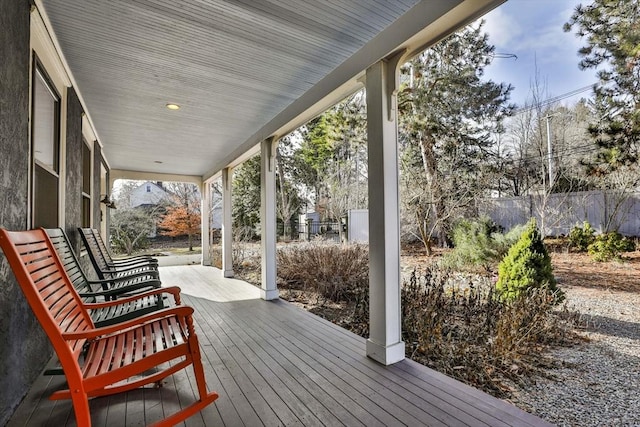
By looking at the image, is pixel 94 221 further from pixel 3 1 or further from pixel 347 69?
pixel 347 69

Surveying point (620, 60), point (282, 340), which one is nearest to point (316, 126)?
point (620, 60)

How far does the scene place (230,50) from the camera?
8.98 ft

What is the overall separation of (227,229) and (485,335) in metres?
5.54

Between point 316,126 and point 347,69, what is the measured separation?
897cm

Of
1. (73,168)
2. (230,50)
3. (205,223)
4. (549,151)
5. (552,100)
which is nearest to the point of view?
(230,50)

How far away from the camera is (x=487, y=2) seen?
187 cm

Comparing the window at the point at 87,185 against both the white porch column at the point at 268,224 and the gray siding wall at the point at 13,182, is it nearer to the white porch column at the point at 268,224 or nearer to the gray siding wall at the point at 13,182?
the white porch column at the point at 268,224

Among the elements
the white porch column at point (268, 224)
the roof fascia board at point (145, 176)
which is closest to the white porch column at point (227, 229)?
the roof fascia board at point (145, 176)

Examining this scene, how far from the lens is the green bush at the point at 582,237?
4.29m

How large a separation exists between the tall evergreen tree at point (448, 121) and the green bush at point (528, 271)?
2.62m

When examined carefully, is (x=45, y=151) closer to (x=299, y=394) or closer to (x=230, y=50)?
(x=230, y=50)

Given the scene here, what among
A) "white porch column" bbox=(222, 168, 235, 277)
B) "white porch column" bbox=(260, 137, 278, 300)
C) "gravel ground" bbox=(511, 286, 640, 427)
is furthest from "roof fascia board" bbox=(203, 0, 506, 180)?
"white porch column" bbox=(222, 168, 235, 277)

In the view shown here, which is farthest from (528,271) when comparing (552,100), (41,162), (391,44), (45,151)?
(45,151)

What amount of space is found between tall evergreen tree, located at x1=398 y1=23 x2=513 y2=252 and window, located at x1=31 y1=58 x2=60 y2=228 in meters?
5.03
